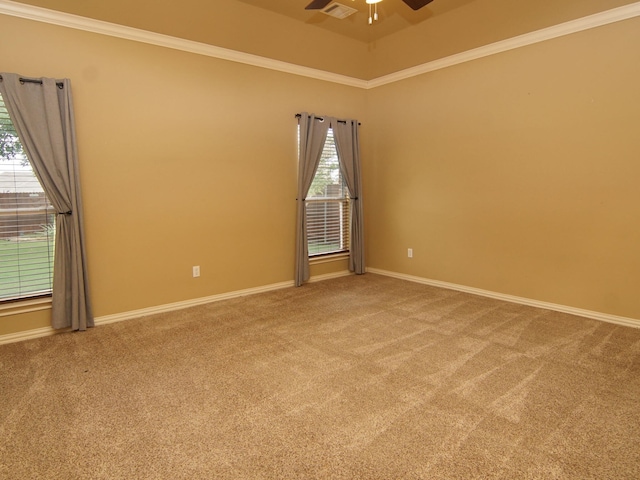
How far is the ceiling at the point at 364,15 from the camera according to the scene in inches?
169

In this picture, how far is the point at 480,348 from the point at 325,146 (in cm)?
325

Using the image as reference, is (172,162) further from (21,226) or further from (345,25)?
(345,25)

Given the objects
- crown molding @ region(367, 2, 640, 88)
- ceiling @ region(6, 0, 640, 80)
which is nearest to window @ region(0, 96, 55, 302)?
ceiling @ region(6, 0, 640, 80)

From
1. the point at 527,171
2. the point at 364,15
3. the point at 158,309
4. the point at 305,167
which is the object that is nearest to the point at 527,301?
the point at 527,171

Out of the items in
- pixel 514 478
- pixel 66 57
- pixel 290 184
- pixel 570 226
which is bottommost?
pixel 514 478

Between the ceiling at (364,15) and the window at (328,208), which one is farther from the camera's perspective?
the window at (328,208)

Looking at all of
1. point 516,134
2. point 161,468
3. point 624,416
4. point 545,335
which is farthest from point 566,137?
point 161,468

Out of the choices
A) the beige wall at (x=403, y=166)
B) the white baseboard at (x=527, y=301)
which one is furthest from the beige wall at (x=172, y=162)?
the white baseboard at (x=527, y=301)

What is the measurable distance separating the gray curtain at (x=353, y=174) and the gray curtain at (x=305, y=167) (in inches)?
11.6

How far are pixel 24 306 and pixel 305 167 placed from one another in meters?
3.19

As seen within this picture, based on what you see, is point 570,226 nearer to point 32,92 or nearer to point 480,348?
point 480,348

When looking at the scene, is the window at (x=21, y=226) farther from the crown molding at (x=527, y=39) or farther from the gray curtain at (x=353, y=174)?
the crown molding at (x=527, y=39)

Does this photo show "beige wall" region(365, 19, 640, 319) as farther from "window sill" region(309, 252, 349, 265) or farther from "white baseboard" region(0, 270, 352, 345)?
"white baseboard" region(0, 270, 352, 345)

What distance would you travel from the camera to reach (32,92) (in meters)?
3.22
